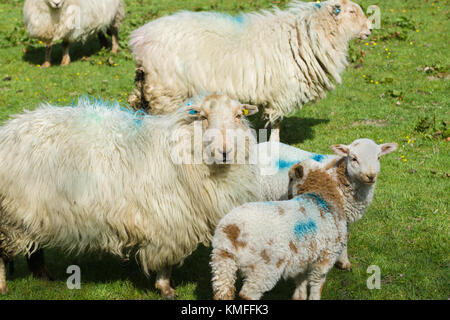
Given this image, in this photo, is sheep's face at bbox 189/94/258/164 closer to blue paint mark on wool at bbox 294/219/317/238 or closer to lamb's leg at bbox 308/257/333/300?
blue paint mark on wool at bbox 294/219/317/238

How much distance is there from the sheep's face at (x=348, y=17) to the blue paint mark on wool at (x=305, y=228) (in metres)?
4.41

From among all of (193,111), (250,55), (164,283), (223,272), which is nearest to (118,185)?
(193,111)

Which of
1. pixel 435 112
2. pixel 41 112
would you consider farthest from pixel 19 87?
pixel 435 112

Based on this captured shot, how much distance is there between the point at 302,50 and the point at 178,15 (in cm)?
181

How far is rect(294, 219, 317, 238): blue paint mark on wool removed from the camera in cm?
399

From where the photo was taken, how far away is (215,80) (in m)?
7.40

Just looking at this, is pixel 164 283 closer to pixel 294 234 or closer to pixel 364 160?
pixel 294 234

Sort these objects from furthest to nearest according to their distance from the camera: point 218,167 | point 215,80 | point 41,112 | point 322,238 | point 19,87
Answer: point 19,87, point 215,80, point 41,112, point 218,167, point 322,238

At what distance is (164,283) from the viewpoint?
4820 millimetres

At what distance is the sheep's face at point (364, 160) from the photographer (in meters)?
4.46

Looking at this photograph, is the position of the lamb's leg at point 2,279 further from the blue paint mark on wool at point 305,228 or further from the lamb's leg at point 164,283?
the blue paint mark on wool at point 305,228
